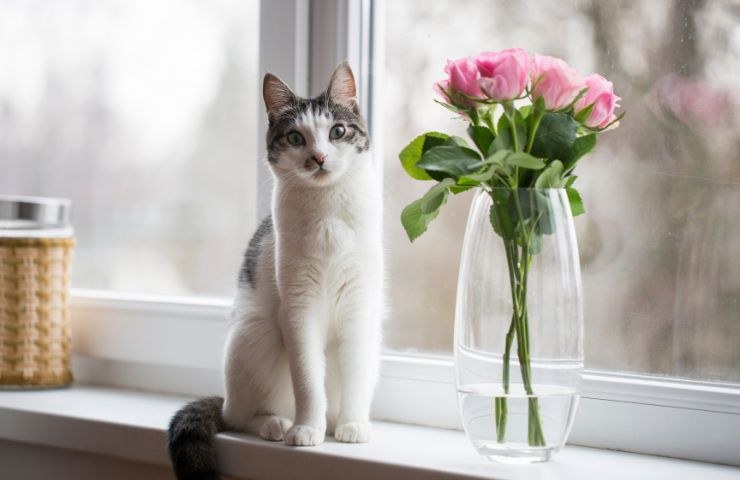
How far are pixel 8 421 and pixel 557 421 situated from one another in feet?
2.98

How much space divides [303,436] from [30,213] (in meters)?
0.74

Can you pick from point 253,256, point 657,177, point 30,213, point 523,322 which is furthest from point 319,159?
point 30,213

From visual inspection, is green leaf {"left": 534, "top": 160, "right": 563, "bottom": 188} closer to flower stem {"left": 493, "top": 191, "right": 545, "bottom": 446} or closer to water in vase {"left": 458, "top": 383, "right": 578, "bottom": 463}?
flower stem {"left": 493, "top": 191, "right": 545, "bottom": 446}

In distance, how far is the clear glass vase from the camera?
37.2 inches

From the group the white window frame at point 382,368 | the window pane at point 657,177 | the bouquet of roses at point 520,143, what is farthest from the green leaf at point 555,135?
the white window frame at point 382,368

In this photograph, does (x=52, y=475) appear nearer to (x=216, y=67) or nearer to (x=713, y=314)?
(x=216, y=67)

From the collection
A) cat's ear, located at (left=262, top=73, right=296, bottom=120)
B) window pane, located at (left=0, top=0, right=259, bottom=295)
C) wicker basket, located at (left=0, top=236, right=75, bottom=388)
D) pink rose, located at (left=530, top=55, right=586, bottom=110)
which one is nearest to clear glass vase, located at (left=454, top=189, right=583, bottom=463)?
pink rose, located at (left=530, top=55, right=586, bottom=110)

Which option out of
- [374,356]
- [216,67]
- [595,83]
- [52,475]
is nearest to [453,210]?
[374,356]

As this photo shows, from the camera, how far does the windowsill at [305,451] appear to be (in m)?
0.98

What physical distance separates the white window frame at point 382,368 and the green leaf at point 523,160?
1.19 ft

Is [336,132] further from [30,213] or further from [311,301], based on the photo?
[30,213]

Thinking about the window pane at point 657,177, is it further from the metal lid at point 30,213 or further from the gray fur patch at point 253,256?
the metal lid at point 30,213

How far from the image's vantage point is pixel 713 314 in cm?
106

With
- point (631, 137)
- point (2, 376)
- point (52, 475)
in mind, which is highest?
point (631, 137)
